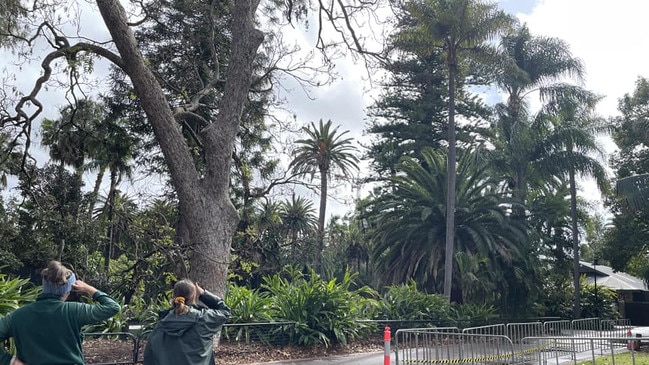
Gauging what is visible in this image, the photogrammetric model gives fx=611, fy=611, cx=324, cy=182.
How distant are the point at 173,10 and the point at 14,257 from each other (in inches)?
509

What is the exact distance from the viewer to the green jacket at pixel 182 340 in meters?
5.00

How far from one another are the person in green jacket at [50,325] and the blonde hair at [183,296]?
0.50 m

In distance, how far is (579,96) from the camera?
35969mm

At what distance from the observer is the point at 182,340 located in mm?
5027

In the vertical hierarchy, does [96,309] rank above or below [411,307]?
below

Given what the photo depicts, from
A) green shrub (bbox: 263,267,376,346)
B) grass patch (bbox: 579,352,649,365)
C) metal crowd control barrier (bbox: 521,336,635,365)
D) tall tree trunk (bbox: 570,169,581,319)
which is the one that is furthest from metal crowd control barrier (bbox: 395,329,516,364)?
tall tree trunk (bbox: 570,169,581,319)

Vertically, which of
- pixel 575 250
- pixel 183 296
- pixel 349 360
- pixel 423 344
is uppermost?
pixel 575 250

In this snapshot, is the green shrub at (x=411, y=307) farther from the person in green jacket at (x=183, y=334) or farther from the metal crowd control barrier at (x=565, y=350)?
the person in green jacket at (x=183, y=334)

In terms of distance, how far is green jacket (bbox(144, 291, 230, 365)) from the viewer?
5.00m

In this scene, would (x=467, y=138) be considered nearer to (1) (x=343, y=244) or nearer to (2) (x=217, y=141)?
(1) (x=343, y=244)

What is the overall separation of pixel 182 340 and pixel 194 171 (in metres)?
9.03

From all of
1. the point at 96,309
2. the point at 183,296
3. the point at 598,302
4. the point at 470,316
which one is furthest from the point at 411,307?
the point at 598,302

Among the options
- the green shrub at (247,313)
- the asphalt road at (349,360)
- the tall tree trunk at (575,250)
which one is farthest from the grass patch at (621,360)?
the tall tree trunk at (575,250)

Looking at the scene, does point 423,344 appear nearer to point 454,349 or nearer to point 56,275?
point 454,349
